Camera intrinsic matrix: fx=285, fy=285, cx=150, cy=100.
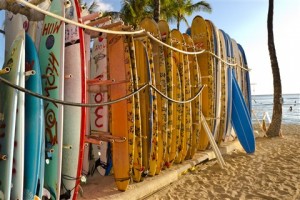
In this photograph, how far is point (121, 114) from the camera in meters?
3.66

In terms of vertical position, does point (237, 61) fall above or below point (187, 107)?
above

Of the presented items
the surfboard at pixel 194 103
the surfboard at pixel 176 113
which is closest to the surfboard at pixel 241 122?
the surfboard at pixel 194 103

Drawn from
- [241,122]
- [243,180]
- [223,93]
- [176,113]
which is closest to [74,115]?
[176,113]

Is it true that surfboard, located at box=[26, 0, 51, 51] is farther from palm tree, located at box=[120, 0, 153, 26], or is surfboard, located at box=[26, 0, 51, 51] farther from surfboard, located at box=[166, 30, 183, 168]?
palm tree, located at box=[120, 0, 153, 26]

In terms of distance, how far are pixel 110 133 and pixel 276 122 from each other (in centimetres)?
702

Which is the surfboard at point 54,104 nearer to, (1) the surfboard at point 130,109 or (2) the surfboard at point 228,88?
(1) the surfboard at point 130,109

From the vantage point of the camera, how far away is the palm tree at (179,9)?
23497mm

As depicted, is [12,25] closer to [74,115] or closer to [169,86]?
[74,115]

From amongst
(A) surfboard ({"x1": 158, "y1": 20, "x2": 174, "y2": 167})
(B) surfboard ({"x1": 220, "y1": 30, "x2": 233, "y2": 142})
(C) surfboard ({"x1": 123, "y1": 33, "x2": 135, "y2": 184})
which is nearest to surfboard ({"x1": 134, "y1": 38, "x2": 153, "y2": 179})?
(C) surfboard ({"x1": 123, "y1": 33, "x2": 135, "y2": 184})

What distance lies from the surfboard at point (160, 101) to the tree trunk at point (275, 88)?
20.3 ft

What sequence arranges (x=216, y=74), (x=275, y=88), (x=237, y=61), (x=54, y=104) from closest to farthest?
(x=54, y=104) → (x=216, y=74) → (x=237, y=61) → (x=275, y=88)

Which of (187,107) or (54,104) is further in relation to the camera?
(187,107)

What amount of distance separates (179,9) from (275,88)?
16356 mm

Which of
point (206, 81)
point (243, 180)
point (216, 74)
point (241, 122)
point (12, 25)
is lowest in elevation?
point (243, 180)
